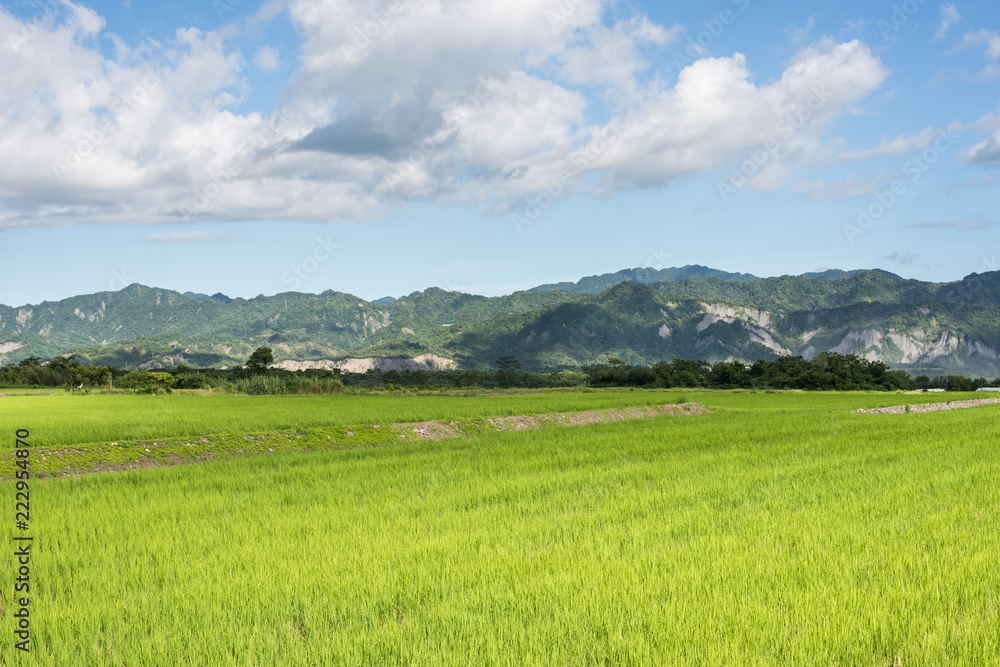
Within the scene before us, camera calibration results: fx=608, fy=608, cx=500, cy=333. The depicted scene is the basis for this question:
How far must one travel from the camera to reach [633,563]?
6.25 meters

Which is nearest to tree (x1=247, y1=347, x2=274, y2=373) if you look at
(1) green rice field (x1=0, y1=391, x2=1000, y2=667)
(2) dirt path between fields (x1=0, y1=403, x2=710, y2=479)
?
(2) dirt path between fields (x1=0, y1=403, x2=710, y2=479)

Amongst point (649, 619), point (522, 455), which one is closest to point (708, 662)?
point (649, 619)

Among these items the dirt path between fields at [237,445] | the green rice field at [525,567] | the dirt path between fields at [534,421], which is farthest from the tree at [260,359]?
the green rice field at [525,567]

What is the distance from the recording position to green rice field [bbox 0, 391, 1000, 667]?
456cm

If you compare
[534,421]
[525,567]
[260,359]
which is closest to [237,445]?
[534,421]

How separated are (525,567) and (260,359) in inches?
3426

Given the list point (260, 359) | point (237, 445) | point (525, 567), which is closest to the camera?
point (525, 567)

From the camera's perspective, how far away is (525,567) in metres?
6.26

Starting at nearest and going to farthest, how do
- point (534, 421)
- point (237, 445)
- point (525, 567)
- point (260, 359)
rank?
1. point (525, 567)
2. point (237, 445)
3. point (534, 421)
4. point (260, 359)

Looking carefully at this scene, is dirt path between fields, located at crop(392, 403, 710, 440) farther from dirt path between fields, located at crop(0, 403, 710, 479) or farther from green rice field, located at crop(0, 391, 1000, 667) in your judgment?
green rice field, located at crop(0, 391, 1000, 667)

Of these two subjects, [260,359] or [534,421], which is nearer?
[534,421]

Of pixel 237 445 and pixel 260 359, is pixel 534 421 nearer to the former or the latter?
pixel 237 445

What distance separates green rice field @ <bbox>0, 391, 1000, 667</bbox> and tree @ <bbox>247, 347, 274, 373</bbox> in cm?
7473

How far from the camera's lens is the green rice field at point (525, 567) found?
15.0 ft
